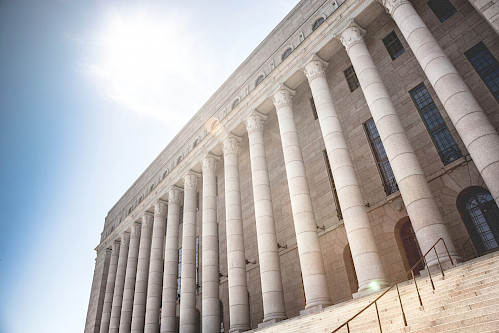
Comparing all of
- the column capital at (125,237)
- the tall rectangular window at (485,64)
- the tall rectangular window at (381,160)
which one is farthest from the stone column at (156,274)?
the tall rectangular window at (485,64)

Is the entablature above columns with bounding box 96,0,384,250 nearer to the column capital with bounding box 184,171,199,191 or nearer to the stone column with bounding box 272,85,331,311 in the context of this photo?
the column capital with bounding box 184,171,199,191

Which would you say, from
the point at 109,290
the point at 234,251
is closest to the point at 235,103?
the point at 234,251

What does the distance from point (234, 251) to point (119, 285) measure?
2042 centimetres

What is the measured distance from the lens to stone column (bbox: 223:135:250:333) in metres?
20.4

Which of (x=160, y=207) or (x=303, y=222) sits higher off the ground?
(x=160, y=207)

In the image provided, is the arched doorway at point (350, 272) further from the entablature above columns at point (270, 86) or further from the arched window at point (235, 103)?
the arched window at point (235, 103)

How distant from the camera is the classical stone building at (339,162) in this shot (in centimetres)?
1533

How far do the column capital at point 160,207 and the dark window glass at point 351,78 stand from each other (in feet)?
68.2

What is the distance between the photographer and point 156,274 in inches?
Result: 1186

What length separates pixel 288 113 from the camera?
74.6 feet

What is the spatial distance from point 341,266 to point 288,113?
10.0 metres

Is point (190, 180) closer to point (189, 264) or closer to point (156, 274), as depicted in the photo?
point (189, 264)

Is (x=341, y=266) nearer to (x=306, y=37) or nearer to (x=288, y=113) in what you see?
(x=288, y=113)

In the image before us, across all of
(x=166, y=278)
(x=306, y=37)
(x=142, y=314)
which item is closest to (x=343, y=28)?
(x=306, y=37)
